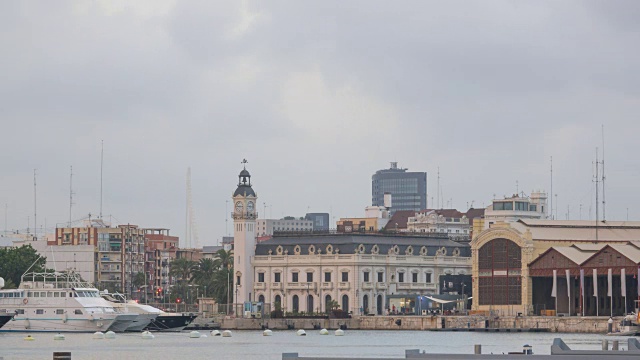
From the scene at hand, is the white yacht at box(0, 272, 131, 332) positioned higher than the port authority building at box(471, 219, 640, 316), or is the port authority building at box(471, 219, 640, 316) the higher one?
the port authority building at box(471, 219, 640, 316)

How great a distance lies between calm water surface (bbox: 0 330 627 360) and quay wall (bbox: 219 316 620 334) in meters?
16.2

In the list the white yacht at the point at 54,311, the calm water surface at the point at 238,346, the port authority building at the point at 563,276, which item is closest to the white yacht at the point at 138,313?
the white yacht at the point at 54,311

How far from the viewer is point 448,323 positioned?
7426 inches

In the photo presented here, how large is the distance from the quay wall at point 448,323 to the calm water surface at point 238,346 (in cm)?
1621

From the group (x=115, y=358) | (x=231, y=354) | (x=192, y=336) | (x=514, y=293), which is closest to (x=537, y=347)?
(x=231, y=354)

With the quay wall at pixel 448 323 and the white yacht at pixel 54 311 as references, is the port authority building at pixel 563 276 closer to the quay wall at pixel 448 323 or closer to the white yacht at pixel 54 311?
the quay wall at pixel 448 323

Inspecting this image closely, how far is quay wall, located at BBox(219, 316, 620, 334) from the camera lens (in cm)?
17312

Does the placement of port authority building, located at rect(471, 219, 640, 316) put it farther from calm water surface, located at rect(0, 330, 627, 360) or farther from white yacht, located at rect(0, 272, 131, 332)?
white yacht, located at rect(0, 272, 131, 332)

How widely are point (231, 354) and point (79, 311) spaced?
1866 inches

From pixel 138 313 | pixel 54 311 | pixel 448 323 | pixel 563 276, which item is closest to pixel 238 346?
pixel 54 311

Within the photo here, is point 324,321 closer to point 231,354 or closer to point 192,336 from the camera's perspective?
point 192,336

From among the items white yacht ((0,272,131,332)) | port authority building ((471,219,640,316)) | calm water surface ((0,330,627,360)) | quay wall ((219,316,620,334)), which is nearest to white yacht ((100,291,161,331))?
white yacht ((0,272,131,332))

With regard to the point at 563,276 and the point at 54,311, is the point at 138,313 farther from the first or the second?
the point at 563,276

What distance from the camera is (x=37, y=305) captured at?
162m
